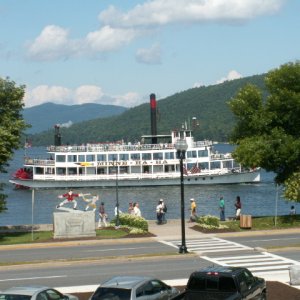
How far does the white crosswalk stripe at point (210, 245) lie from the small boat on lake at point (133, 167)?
2904 inches

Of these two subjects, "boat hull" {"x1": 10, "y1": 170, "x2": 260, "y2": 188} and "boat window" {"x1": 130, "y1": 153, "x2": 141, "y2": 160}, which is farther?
"boat window" {"x1": 130, "y1": 153, "x2": 141, "y2": 160}

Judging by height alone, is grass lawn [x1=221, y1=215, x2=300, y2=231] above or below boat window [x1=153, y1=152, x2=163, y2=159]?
below

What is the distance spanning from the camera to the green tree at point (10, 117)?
3681 cm

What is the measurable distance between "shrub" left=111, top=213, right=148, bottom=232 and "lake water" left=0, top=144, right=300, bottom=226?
89.8 ft

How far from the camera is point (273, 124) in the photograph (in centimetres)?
4300

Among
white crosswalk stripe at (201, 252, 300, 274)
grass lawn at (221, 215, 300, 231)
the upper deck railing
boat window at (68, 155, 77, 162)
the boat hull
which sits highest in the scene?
the upper deck railing

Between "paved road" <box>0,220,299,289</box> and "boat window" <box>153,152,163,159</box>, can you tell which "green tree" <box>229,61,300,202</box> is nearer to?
"paved road" <box>0,220,299,289</box>

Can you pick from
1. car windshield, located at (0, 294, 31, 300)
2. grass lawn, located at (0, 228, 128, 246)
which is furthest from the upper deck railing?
car windshield, located at (0, 294, 31, 300)

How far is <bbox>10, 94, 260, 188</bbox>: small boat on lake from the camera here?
109 meters

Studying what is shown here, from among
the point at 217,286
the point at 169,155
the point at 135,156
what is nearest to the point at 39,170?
the point at 135,156

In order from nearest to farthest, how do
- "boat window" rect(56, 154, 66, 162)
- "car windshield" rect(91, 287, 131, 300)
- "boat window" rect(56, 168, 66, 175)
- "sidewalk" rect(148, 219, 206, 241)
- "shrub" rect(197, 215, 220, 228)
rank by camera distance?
1. "car windshield" rect(91, 287, 131, 300)
2. "sidewalk" rect(148, 219, 206, 241)
3. "shrub" rect(197, 215, 220, 228)
4. "boat window" rect(56, 154, 66, 162)
5. "boat window" rect(56, 168, 66, 175)

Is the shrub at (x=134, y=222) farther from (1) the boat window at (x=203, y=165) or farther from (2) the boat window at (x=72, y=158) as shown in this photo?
(2) the boat window at (x=72, y=158)

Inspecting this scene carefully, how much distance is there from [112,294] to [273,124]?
29038 millimetres

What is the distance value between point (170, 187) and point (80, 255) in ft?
257
